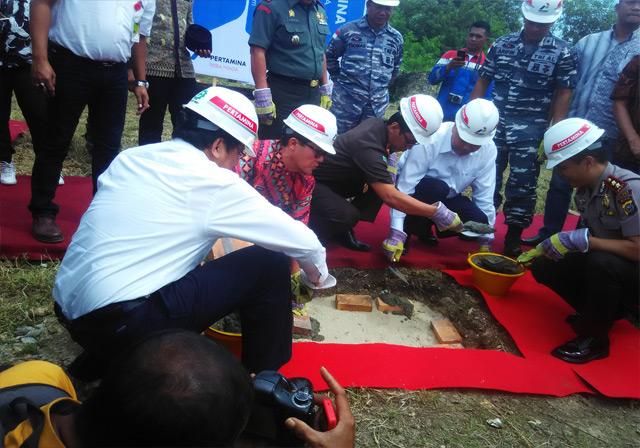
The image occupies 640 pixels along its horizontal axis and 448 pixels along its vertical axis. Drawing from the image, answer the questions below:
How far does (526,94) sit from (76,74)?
2835 mm

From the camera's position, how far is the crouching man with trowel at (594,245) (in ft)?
7.78

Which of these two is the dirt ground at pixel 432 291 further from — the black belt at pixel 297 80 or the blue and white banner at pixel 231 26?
the blue and white banner at pixel 231 26

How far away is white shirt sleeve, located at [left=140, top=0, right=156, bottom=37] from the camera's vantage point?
9.31 feet

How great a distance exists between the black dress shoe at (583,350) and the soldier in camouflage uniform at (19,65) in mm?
3034

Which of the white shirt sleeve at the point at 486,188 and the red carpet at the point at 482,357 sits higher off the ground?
the white shirt sleeve at the point at 486,188

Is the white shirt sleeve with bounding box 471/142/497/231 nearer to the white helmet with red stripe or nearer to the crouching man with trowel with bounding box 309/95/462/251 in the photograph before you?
the crouching man with trowel with bounding box 309/95/462/251

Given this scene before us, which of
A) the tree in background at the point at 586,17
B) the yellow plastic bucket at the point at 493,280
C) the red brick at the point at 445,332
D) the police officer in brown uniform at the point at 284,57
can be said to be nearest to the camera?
the red brick at the point at 445,332

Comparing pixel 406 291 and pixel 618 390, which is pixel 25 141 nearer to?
pixel 406 291

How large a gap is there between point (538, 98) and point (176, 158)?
2.87 meters

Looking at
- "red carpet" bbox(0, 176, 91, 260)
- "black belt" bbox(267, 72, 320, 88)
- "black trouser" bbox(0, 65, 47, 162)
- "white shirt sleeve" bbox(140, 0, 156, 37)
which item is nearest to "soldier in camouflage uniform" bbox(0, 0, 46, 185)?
"black trouser" bbox(0, 65, 47, 162)

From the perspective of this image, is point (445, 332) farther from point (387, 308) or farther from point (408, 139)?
point (408, 139)

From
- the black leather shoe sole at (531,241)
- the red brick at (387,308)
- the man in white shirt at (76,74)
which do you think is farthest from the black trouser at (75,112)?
the black leather shoe sole at (531,241)

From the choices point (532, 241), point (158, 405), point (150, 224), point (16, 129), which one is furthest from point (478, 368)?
point (16, 129)

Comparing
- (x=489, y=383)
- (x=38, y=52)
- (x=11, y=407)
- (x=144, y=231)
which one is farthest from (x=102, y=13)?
(x=489, y=383)
